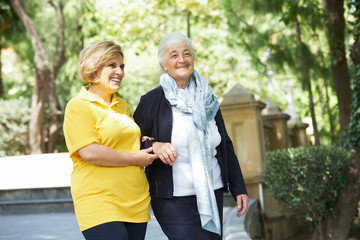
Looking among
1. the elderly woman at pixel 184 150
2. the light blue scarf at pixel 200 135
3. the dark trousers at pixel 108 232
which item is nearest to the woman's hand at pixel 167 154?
the elderly woman at pixel 184 150

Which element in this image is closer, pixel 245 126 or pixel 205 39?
pixel 245 126

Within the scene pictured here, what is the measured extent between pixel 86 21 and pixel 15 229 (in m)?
14.6

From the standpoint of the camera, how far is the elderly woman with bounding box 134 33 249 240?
264 cm

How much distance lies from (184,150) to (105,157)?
51 centimetres

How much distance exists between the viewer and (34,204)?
8.90 m

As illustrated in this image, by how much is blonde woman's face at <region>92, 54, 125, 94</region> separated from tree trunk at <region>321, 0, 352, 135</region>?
6819mm

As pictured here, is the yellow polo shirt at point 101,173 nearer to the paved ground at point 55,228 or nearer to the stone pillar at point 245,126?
the paved ground at point 55,228

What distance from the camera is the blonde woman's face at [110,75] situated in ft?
8.63

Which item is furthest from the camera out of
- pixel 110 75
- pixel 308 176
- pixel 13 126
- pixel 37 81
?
pixel 13 126

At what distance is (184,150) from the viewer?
2.75m

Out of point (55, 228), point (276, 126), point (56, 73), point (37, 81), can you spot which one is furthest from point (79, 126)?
point (56, 73)

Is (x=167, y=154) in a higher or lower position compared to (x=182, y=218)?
higher

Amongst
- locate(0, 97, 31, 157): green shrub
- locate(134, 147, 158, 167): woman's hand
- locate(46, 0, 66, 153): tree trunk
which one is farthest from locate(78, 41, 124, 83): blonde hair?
locate(46, 0, 66, 153): tree trunk

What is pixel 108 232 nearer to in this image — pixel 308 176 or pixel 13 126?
pixel 308 176
